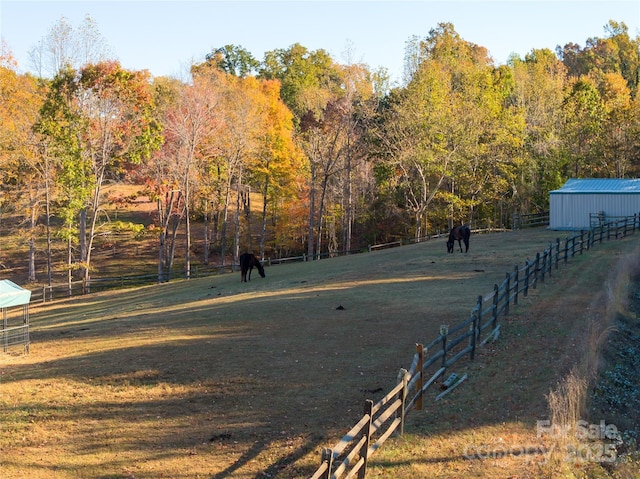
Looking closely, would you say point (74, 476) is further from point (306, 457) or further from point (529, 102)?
point (529, 102)

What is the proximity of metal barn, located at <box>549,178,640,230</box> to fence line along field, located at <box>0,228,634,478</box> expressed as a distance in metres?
18.6

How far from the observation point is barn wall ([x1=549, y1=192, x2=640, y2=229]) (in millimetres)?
41125

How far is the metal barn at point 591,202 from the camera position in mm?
41156

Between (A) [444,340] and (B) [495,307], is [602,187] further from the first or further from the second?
(A) [444,340]

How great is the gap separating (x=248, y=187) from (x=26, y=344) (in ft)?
110

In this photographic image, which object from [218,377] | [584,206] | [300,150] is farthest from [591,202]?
[218,377]

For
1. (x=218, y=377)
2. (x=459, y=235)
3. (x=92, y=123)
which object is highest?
(x=92, y=123)

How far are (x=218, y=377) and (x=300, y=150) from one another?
138 ft

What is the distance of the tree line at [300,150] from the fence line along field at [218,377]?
15.1 m

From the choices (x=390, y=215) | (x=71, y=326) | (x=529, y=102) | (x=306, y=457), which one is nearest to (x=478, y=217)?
(x=390, y=215)

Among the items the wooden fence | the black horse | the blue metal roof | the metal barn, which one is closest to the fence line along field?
the wooden fence

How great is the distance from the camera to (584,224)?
41969 mm

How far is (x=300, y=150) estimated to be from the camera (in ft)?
177

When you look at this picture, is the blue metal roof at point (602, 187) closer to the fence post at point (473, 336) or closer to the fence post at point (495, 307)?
the fence post at point (495, 307)
